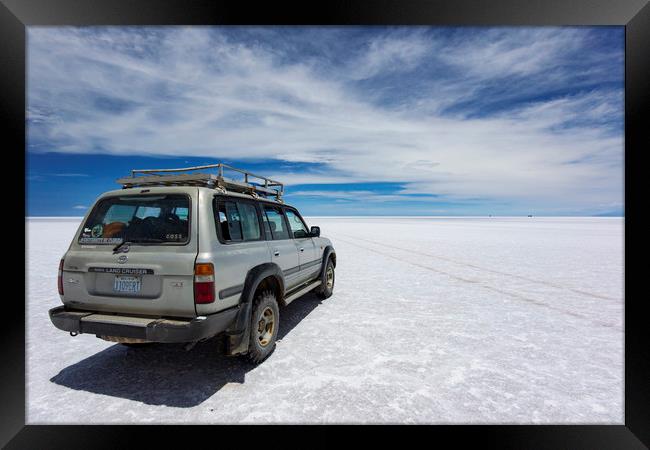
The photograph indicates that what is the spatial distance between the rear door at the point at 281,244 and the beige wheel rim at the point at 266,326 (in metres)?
0.61

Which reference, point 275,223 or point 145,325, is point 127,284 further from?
point 275,223

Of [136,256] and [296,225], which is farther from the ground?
[296,225]

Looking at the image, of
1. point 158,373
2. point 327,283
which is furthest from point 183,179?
point 327,283

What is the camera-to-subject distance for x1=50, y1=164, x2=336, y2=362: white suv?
299 centimetres

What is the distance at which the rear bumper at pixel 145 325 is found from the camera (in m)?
2.88

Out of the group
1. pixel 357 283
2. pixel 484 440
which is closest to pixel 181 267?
pixel 484 440

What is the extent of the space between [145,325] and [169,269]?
0.54 metres

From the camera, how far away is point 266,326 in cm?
413

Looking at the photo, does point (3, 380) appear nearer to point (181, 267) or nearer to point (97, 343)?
point (181, 267)

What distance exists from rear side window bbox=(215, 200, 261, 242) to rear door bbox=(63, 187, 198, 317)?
382 millimetres

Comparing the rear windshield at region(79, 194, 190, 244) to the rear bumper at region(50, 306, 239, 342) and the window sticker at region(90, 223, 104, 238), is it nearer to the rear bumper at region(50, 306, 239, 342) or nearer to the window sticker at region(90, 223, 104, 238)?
the window sticker at region(90, 223, 104, 238)

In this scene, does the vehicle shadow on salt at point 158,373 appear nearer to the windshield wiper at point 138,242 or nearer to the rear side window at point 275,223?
the windshield wiper at point 138,242

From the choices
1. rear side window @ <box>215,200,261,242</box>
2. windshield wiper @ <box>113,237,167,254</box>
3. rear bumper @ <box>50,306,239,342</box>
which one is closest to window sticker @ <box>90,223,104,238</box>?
windshield wiper @ <box>113,237,167,254</box>

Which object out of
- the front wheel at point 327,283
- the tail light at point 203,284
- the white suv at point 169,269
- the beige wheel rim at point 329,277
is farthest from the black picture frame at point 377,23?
the beige wheel rim at point 329,277
